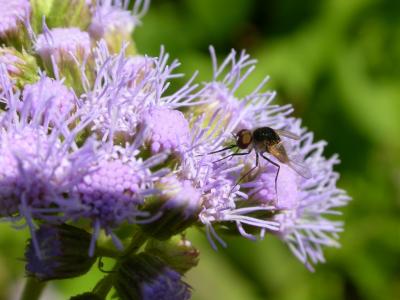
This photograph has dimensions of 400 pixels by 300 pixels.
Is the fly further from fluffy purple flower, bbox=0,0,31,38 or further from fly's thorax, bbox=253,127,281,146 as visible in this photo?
fluffy purple flower, bbox=0,0,31,38

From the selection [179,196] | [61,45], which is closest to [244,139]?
[179,196]

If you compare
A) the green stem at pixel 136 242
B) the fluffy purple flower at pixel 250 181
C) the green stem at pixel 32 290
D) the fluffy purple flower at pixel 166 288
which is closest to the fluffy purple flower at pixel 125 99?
the fluffy purple flower at pixel 250 181

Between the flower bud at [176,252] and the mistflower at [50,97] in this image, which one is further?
the flower bud at [176,252]

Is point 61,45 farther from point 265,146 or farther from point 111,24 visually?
point 265,146

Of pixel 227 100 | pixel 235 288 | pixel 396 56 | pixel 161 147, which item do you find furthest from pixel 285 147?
pixel 396 56

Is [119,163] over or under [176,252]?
over

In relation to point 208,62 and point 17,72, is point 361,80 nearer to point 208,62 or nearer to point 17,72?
point 208,62

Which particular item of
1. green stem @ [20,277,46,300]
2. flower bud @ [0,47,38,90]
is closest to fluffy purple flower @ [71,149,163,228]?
flower bud @ [0,47,38,90]

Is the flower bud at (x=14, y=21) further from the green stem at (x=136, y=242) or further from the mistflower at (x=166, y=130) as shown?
the green stem at (x=136, y=242)
